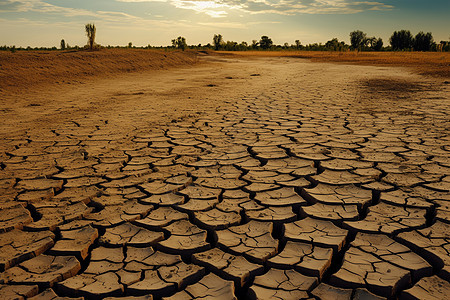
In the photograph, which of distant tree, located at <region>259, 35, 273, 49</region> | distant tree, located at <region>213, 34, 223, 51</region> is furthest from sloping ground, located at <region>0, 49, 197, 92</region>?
distant tree, located at <region>259, 35, 273, 49</region>

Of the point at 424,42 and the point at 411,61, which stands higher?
the point at 424,42

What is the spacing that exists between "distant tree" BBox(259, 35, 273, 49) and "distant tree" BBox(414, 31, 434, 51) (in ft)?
56.1

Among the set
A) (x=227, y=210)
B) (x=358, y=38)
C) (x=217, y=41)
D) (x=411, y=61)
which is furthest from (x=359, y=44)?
(x=227, y=210)

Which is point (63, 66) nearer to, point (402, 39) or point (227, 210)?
point (227, 210)

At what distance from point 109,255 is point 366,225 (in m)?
1.26

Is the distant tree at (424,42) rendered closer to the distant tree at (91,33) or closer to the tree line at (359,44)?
the tree line at (359,44)

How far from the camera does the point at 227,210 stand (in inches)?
80.9

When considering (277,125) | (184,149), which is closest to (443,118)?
(277,125)

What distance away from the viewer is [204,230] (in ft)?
6.07

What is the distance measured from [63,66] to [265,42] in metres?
40.5

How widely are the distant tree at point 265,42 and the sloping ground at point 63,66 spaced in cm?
3539

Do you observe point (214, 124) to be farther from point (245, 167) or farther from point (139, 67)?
point (139, 67)

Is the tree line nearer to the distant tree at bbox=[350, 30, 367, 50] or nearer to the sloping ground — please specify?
the distant tree at bbox=[350, 30, 367, 50]

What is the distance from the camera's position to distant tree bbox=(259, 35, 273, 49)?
46.8m
